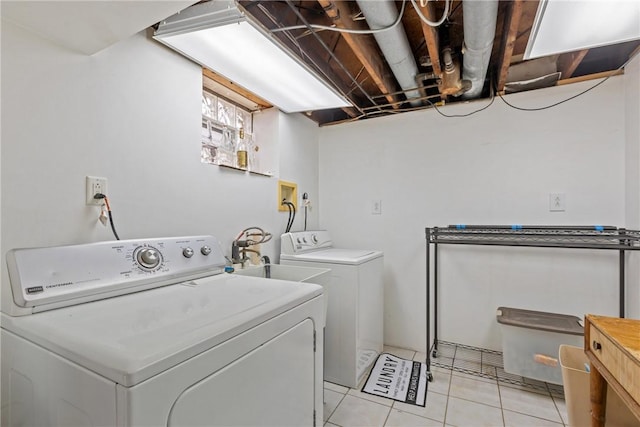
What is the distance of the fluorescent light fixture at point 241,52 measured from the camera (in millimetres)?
1258

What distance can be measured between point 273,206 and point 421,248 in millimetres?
1248

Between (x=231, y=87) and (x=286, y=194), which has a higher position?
(x=231, y=87)

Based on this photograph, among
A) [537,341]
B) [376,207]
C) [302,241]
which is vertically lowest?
[537,341]

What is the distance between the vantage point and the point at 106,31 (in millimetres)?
1040

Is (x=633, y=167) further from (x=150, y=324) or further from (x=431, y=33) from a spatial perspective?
(x=150, y=324)

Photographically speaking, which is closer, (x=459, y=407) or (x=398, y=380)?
(x=459, y=407)

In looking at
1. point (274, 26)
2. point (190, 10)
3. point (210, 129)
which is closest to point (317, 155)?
point (210, 129)

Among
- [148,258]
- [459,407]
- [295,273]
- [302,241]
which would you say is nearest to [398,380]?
[459,407]

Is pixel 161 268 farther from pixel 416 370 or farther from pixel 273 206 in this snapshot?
pixel 416 370

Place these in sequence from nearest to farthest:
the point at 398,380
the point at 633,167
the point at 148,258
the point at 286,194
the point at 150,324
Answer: the point at 150,324 < the point at 148,258 < the point at 633,167 < the point at 398,380 < the point at 286,194

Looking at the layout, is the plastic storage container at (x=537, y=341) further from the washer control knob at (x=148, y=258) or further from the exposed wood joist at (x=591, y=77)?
the washer control knob at (x=148, y=258)

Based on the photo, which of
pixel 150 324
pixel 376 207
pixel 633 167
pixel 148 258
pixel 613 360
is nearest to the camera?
pixel 150 324

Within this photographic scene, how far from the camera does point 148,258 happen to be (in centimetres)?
118

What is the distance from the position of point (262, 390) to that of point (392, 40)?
169 centimetres
